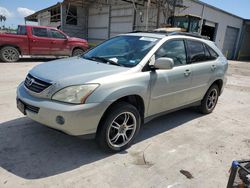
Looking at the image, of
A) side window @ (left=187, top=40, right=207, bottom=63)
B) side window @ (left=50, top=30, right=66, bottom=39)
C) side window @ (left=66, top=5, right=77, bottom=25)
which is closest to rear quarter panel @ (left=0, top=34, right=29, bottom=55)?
side window @ (left=50, top=30, right=66, bottom=39)

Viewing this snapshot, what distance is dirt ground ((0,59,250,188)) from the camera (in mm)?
2574

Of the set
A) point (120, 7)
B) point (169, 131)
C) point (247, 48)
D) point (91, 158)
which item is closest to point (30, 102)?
point (91, 158)

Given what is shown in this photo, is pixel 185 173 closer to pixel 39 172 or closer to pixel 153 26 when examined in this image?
pixel 39 172

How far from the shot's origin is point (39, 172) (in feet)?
8.56

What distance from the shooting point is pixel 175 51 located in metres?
3.87

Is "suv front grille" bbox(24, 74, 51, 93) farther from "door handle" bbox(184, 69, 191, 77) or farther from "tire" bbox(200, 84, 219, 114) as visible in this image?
"tire" bbox(200, 84, 219, 114)

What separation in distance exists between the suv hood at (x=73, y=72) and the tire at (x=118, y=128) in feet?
1.59

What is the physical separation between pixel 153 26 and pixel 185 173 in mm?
16594

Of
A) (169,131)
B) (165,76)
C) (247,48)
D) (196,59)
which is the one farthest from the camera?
(247,48)

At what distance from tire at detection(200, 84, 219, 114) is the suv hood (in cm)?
248

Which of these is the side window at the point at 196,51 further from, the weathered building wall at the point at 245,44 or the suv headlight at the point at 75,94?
the weathered building wall at the point at 245,44

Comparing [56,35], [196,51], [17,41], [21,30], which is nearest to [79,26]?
[56,35]

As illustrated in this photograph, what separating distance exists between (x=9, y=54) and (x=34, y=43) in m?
1.25

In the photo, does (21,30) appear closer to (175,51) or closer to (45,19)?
(175,51)
